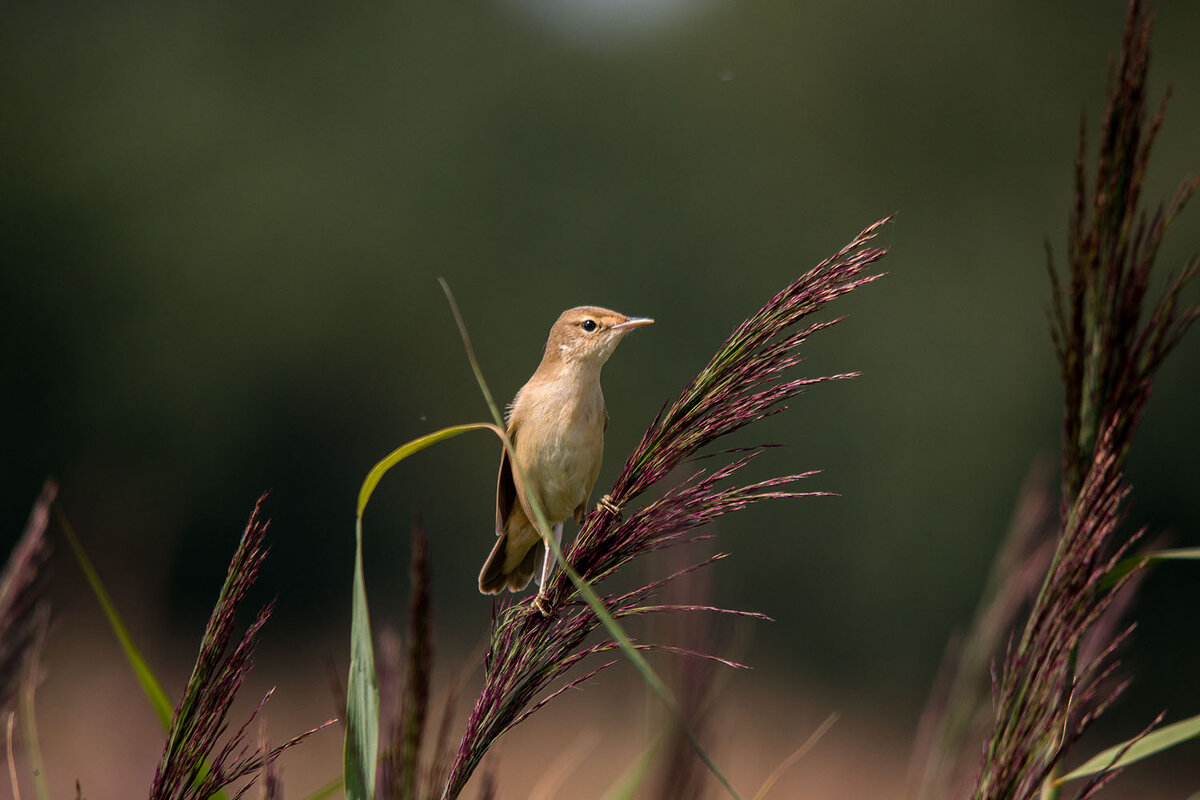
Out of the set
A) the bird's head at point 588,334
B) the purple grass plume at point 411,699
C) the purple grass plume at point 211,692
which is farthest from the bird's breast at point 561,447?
the purple grass plume at point 411,699

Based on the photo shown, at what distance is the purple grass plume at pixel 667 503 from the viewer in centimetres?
132

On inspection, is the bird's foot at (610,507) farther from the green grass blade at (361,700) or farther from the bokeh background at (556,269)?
the bokeh background at (556,269)

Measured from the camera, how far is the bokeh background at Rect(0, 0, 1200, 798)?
52.1 feet

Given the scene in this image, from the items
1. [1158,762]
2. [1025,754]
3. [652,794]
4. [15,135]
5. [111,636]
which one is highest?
[15,135]

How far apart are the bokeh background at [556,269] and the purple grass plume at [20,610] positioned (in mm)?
11286

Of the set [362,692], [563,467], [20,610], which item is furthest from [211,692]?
[563,467]

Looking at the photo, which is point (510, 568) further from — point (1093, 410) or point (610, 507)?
point (1093, 410)

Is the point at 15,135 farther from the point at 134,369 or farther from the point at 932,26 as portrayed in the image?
the point at 932,26

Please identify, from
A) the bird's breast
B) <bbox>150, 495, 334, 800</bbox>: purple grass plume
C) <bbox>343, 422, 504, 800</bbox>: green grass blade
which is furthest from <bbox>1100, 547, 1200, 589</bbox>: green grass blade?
the bird's breast

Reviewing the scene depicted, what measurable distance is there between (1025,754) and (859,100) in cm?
2045

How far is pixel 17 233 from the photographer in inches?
685

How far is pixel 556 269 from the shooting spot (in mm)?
19266

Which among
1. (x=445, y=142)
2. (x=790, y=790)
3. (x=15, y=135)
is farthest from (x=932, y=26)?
(x=15, y=135)

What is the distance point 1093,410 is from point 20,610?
133cm
